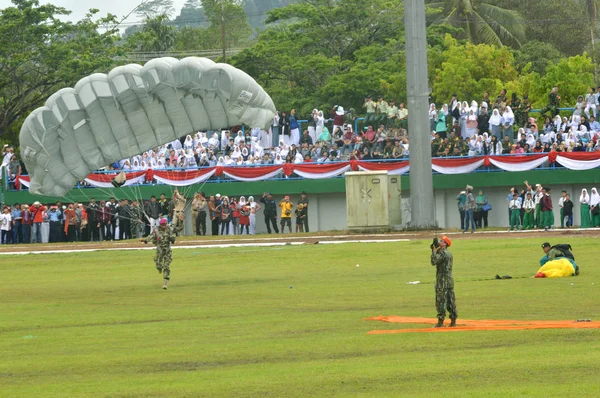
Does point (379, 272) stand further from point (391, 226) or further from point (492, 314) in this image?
point (391, 226)

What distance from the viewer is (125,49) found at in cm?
6638

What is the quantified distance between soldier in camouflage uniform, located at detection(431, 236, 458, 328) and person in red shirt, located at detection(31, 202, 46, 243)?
37.5m

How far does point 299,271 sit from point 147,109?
6885 millimetres

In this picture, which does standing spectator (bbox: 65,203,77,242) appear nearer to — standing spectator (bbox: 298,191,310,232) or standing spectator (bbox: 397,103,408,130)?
standing spectator (bbox: 298,191,310,232)

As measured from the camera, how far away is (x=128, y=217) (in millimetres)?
51594

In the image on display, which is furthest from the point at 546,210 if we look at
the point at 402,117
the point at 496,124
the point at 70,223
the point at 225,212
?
the point at 70,223

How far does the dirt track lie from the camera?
135 feet

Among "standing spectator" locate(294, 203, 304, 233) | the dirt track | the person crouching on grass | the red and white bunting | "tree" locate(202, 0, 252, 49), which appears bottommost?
the dirt track

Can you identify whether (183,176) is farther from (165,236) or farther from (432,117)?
(165,236)

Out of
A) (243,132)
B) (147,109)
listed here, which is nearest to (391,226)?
(243,132)

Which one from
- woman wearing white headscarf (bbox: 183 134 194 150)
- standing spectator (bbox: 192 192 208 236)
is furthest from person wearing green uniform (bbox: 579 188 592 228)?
woman wearing white headscarf (bbox: 183 134 194 150)

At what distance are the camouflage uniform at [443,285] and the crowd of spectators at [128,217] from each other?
104 feet

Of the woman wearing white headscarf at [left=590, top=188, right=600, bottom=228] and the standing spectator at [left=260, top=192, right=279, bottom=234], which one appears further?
the standing spectator at [left=260, top=192, right=279, bottom=234]

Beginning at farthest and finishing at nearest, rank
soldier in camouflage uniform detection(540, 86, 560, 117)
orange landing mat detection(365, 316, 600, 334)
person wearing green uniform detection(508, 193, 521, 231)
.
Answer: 1. soldier in camouflage uniform detection(540, 86, 560, 117)
2. person wearing green uniform detection(508, 193, 521, 231)
3. orange landing mat detection(365, 316, 600, 334)
